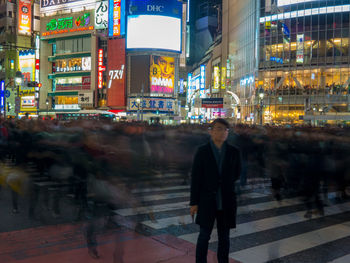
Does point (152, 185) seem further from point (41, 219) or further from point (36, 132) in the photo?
point (41, 219)

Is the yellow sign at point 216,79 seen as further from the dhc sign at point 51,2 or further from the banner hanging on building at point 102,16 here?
the dhc sign at point 51,2

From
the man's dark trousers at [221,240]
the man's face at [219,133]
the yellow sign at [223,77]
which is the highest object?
the yellow sign at [223,77]

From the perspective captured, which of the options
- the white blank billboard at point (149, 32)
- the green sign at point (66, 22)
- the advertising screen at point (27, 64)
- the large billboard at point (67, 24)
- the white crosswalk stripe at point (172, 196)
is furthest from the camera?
the advertising screen at point (27, 64)

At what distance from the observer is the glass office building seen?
170 ft

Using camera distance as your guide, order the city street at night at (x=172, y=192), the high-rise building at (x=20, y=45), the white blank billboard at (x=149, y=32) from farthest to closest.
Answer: the high-rise building at (x=20, y=45) < the white blank billboard at (x=149, y=32) < the city street at night at (x=172, y=192)

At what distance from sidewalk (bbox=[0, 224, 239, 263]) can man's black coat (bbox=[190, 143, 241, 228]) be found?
1359 mm

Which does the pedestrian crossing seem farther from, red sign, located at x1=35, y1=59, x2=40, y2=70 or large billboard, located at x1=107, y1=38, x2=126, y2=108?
red sign, located at x1=35, y1=59, x2=40, y2=70

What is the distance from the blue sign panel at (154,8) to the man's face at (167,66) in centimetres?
761

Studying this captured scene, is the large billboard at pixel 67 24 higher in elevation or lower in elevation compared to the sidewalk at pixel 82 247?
higher

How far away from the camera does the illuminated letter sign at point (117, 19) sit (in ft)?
212

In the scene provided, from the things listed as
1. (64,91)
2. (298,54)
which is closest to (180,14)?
(298,54)

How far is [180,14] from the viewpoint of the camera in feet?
212

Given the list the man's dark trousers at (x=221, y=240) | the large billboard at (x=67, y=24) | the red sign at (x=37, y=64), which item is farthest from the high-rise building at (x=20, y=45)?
the man's dark trousers at (x=221, y=240)

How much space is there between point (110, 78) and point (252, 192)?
189 feet
